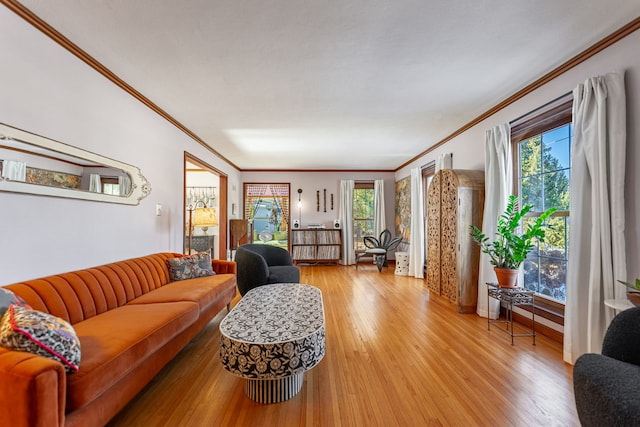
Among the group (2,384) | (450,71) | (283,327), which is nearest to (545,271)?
(450,71)

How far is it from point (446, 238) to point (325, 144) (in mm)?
2577

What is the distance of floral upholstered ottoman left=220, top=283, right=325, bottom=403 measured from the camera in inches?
67.0

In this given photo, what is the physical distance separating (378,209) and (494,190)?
14.2ft

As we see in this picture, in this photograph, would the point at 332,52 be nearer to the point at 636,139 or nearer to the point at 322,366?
the point at 636,139

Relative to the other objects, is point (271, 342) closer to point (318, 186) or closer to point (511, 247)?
point (511, 247)

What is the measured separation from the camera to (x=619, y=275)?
204 centimetres

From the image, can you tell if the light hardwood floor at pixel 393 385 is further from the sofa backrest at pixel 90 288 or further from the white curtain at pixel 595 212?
the sofa backrest at pixel 90 288

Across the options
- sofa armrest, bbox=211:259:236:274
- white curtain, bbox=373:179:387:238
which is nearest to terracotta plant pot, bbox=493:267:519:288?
sofa armrest, bbox=211:259:236:274

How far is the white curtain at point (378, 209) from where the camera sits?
7602 millimetres

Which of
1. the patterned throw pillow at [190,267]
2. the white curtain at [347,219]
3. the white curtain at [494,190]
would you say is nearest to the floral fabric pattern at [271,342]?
the patterned throw pillow at [190,267]

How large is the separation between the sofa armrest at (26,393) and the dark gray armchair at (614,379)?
6.87ft

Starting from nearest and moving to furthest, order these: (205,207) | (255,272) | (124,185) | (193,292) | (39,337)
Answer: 1. (39,337)
2. (193,292)
3. (124,185)
4. (255,272)
5. (205,207)

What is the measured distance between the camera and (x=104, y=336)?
168 centimetres

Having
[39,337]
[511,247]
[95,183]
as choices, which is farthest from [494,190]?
[95,183]
